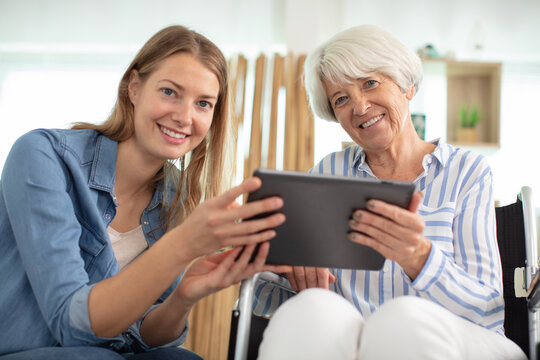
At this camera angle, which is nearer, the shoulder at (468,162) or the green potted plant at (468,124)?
the shoulder at (468,162)

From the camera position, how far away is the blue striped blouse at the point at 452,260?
1118 mm

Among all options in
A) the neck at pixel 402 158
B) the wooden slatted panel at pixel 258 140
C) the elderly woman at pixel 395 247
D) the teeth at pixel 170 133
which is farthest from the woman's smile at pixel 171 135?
the wooden slatted panel at pixel 258 140

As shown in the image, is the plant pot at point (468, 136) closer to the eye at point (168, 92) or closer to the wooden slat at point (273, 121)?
the wooden slat at point (273, 121)

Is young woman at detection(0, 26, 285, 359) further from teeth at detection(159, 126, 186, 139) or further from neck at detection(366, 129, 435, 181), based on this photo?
neck at detection(366, 129, 435, 181)

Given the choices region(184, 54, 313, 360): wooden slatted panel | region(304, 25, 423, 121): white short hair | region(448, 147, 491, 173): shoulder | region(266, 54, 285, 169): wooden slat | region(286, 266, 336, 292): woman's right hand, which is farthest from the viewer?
region(266, 54, 285, 169): wooden slat

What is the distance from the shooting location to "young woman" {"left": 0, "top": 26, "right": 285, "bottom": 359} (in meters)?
1.00

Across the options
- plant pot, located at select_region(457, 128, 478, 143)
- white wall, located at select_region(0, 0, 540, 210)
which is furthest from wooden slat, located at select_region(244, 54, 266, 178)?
plant pot, located at select_region(457, 128, 478, 143)

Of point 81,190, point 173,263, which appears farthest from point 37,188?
point 173,263

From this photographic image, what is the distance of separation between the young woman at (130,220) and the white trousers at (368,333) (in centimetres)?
18

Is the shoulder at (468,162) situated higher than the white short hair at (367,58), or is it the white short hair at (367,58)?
the white short hair at (367,58)

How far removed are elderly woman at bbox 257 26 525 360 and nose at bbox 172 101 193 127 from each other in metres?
0.48

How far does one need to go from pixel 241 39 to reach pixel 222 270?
2.80 m

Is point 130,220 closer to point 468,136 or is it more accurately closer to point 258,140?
point 258,140

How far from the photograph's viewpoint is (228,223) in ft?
3.04
